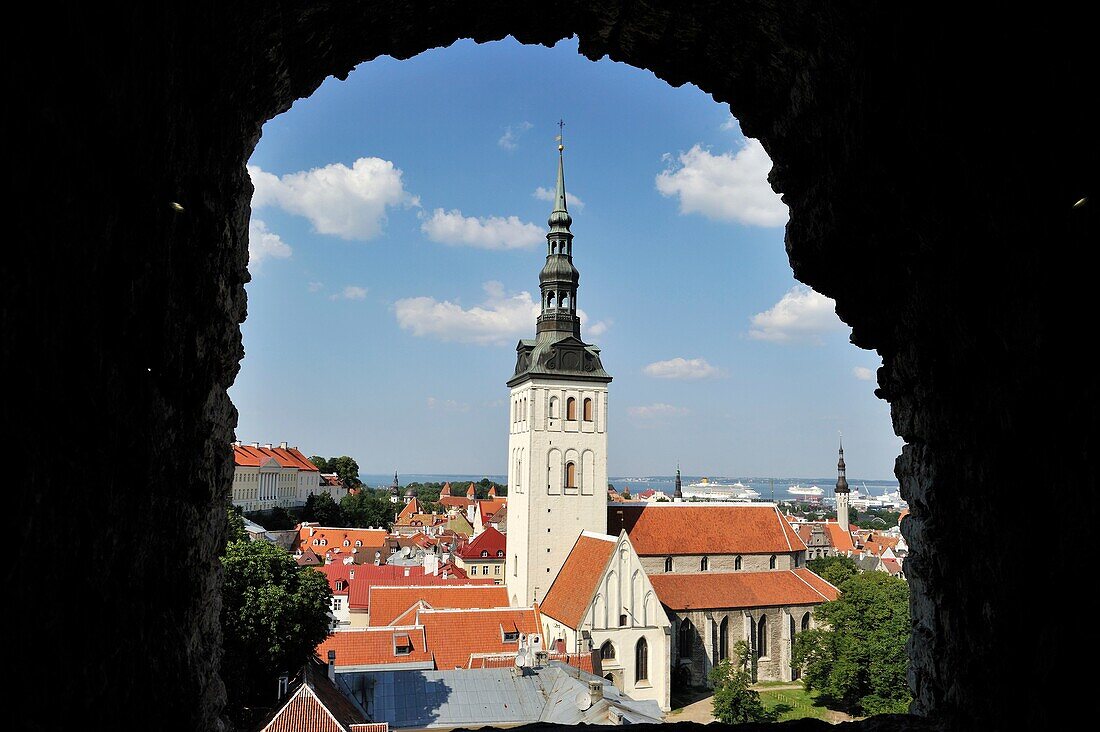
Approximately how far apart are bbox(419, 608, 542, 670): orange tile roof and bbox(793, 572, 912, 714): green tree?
10.5 m

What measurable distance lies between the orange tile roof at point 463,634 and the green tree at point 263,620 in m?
6.82

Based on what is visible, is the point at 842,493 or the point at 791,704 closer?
the point at 791,704

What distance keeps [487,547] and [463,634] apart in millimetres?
14969

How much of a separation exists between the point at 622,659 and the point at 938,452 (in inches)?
985

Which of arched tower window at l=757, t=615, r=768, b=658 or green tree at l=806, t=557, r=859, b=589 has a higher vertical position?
green tree at l=806, t=557, r=859, b=589

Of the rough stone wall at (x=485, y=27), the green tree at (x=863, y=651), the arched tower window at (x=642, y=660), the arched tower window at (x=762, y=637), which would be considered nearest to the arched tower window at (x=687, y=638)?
the arched tower window at (x=762, y=637)

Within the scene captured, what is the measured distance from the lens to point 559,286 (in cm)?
3203

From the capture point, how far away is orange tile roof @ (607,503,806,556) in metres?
33.1

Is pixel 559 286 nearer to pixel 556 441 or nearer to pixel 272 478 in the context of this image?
pixel 556 441

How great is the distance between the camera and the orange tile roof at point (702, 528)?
3309 centimetres

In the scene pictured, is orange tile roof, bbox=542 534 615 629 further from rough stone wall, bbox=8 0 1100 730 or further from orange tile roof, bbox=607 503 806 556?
rough stone wall, bbox=8 0 1100 730

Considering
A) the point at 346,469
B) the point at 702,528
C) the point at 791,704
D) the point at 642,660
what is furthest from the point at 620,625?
the point at 346,469

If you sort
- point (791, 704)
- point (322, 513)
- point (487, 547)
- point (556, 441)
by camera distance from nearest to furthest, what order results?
1. point (791, 704)
2. point (556, 441)
3. point (487, 547)
4. point (322, 513)

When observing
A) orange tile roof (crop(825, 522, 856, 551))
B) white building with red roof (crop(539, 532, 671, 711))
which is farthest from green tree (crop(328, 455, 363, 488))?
white building with red roof (crop(539, 532, 671, 711))
